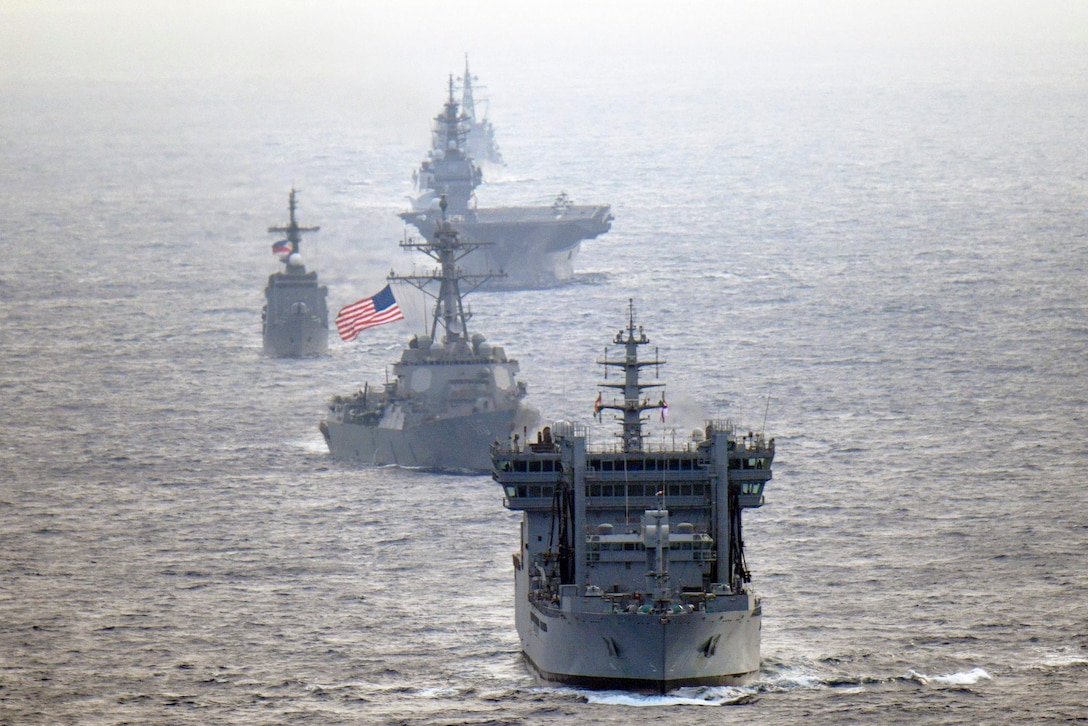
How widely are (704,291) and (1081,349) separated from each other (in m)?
28.0

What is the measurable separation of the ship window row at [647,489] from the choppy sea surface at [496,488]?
480 centimetres

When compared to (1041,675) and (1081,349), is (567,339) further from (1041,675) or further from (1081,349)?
(1041,675)

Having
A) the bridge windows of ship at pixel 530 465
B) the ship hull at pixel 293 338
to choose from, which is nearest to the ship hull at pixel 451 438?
the ship hull at pixel 293 338

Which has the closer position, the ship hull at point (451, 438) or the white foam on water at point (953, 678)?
the white foam on water at point (953, 678)

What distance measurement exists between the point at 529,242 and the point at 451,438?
52940mm

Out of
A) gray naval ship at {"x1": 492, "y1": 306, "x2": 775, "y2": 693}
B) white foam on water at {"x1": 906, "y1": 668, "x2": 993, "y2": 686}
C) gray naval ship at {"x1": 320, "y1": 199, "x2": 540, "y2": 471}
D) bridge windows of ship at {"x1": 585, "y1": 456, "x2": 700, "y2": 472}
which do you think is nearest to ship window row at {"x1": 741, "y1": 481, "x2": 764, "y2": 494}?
gray naval ship at {"x1": 492, "y1": 306, "x2": 775, "y2": 693}

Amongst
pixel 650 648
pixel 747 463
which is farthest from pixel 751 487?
pixel 650 648

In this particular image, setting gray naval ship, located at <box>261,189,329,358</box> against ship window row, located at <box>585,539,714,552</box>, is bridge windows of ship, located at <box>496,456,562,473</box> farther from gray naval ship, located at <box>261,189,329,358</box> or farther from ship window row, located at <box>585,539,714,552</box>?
gray naval ship, located at <box>261,189,329,358</box>

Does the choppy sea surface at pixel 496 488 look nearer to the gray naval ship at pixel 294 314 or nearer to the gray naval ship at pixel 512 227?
the gray naval ship at pixel 294 314

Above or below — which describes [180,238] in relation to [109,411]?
above

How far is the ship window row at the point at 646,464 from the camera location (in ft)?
216

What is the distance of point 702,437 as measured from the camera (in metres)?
67.6

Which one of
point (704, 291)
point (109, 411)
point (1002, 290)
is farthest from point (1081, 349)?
point (109, 411)

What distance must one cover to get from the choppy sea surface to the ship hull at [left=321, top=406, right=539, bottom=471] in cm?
103
